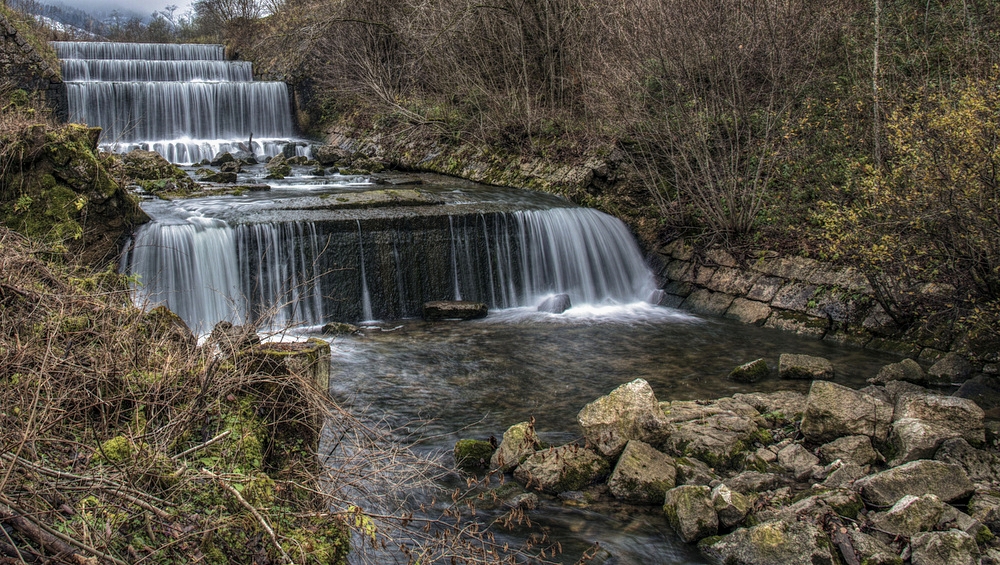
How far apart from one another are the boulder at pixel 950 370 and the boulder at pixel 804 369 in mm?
1097

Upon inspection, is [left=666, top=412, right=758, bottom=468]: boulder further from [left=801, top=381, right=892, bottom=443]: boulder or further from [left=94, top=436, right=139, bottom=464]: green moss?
[left=94, top=436, right=139, bottom=464]: green moss

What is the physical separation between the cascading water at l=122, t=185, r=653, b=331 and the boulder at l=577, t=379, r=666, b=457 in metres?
4.90

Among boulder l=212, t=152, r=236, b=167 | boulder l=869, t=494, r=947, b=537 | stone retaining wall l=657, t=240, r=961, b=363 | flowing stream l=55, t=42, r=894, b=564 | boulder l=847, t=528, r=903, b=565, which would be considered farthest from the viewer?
boulder l=212, t=152, r=236, b=167

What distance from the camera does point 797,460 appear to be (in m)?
6.19

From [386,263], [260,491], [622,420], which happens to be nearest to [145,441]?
[260,491]

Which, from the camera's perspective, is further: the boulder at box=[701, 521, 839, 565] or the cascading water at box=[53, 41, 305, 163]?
the cascading water at box=[53, 41, 305, 163]

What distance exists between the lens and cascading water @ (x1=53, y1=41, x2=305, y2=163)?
21.6 meters

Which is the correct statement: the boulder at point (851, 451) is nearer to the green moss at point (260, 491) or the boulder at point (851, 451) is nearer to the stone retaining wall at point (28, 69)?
the green moss at point (260, 491)

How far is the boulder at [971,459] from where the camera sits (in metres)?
5.56

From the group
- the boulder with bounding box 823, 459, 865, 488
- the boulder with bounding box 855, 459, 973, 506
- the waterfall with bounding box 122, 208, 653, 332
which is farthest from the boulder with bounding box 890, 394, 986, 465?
the waterfall with bounding box 122, 208, 653, 332

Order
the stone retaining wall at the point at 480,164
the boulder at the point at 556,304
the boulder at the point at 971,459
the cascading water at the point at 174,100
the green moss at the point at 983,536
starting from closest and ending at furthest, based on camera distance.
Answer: the green moss at the point at 983,536, the boulder at the point at 971,459, the boulder at the point at 556,304, the stone retaining wall at the point at 480,164, the cascading water at the point at 174,100

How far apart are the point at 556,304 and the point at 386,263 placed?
9.74 feet

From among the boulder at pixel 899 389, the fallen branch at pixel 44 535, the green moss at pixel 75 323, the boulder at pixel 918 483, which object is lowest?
the boulder at pixel 899 389

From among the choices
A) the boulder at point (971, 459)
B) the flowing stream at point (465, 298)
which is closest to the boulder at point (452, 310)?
the flowing stream at point (465, 298)
